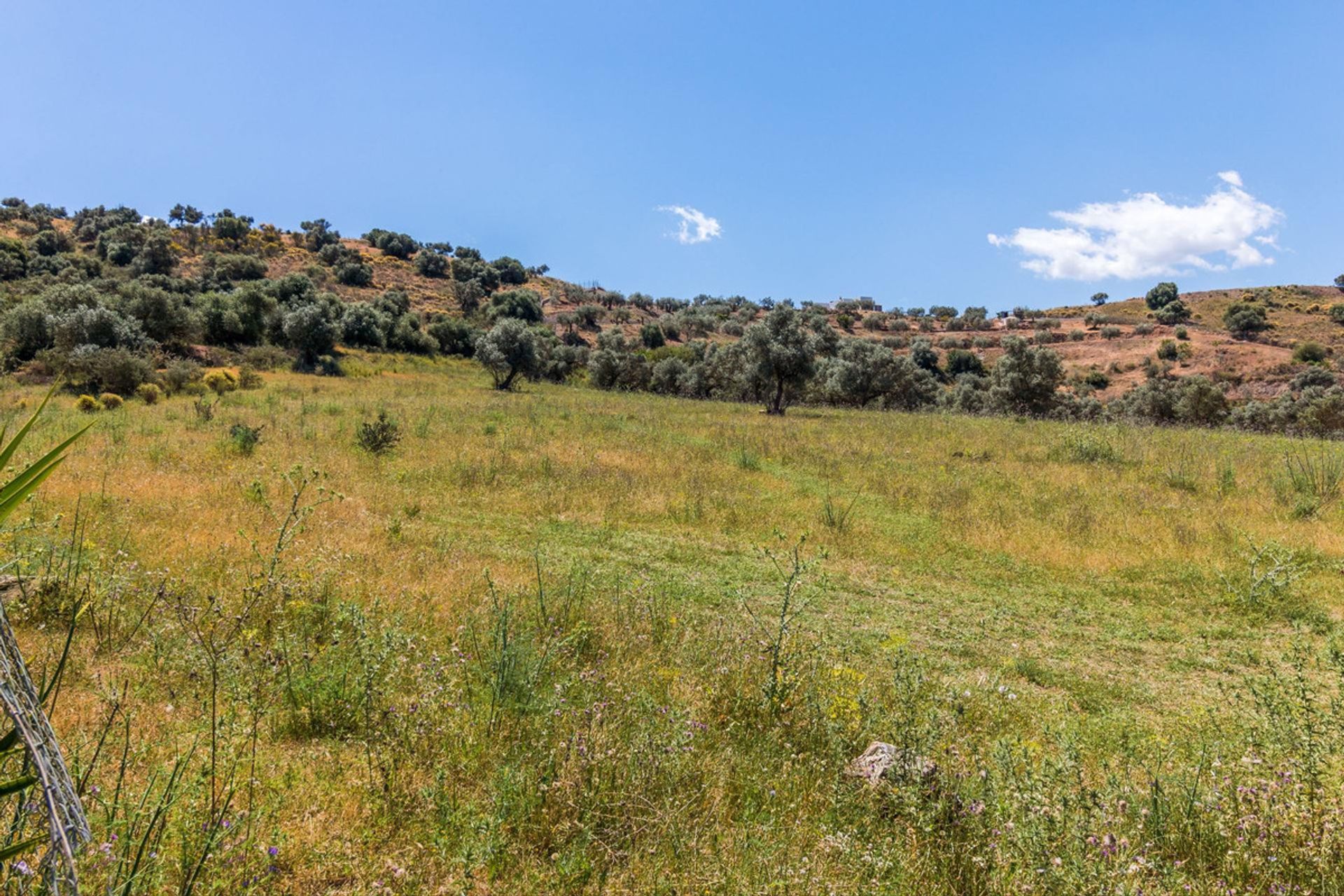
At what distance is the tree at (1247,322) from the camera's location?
59250 mm

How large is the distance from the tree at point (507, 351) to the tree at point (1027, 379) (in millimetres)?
28850

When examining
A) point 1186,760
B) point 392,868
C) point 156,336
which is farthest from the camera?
point 156,336

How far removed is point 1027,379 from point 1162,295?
7232 cm

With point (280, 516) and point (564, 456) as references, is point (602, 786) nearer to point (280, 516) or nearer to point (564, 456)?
point (280, 516)

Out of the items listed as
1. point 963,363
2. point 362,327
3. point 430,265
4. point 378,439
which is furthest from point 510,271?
point 378,439

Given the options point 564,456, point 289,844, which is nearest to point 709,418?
point 564,456

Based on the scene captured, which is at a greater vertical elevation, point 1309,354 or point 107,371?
point 1309,354

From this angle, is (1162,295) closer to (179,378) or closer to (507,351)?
(507,351)

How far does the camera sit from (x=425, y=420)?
19266 mm

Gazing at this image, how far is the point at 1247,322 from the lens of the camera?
194 ft

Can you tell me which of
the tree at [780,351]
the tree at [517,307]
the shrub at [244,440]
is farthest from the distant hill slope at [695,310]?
the shrub at [244,440]

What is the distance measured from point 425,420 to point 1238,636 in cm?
1964

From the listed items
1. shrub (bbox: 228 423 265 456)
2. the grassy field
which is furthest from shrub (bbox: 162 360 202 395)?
the grassy field

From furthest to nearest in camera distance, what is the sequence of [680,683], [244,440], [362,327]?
[362,327] → [244,440] → [680,683]
